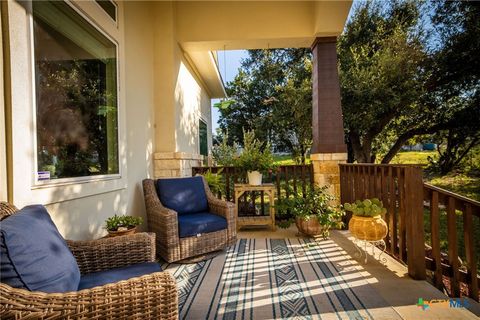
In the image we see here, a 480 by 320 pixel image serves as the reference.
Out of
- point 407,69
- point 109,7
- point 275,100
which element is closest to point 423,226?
point 109,7

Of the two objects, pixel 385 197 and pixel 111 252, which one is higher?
pixel 385 197

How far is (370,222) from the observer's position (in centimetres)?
270

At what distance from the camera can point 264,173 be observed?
427 cm

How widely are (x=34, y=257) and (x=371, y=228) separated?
2.76 metres

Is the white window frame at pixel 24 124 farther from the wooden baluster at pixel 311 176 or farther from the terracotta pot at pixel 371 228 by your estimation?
the wooden baluster at pixel 311 176

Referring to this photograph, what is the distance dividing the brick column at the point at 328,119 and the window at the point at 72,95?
302 cm

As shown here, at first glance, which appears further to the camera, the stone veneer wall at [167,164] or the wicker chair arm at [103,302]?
the stone veneer wall at [167,164]

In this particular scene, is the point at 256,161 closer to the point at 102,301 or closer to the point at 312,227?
the point at 312,227

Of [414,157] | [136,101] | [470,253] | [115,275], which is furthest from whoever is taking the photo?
[414,157]

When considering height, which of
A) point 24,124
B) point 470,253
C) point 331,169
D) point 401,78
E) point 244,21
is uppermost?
point 244,21

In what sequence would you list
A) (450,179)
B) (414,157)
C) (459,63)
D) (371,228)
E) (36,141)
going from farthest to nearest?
1. (414,157)
2. (450,179)
3. (459,63)
4. (371,228)
5. (36,141)

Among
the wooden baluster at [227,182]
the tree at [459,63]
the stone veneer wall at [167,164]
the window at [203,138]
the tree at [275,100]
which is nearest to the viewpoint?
the stone veneer wall at [167,164]

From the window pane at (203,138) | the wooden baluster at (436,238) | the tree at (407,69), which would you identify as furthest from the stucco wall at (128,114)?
the tree at (407,69)

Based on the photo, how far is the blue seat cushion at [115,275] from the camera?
1472mm
